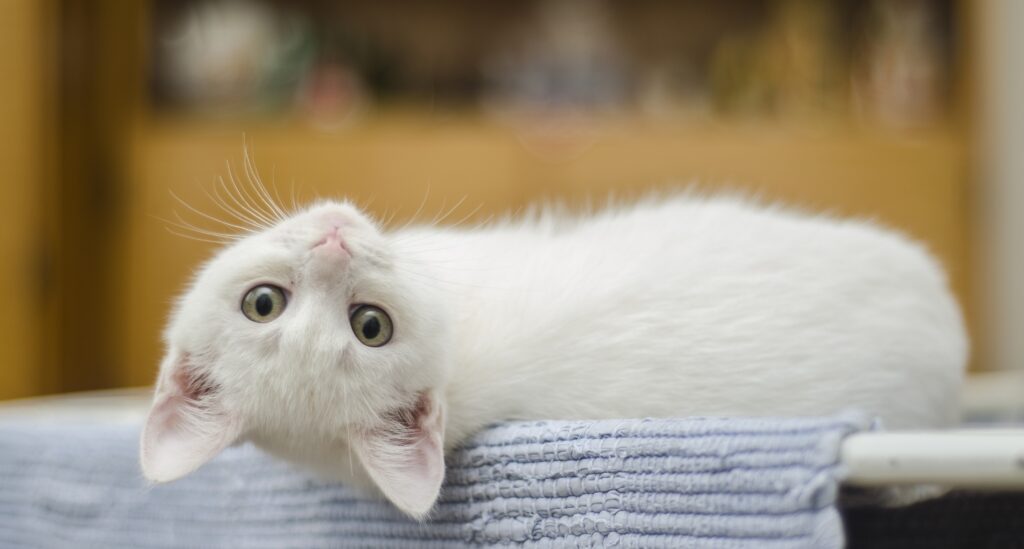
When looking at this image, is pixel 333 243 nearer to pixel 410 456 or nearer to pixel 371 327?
pixel 371 327

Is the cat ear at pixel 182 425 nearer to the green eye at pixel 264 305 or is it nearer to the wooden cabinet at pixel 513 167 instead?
the green eye at pixel 264 305

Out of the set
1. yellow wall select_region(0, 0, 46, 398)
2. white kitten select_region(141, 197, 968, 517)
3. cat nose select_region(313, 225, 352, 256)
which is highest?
cat nose select_region(313, 225, 352, 256)

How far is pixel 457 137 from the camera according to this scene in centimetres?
271

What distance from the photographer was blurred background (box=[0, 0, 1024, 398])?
2639mm

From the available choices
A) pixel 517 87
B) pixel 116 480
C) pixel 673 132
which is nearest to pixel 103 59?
pixel 517 87

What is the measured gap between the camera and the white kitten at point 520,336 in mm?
851

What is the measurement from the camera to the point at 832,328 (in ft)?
3.22

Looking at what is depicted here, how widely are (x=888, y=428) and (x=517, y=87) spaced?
214 centimetres

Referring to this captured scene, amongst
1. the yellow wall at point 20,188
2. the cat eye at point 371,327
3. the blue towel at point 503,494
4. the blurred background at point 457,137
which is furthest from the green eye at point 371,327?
the yellow wall at point 20,188

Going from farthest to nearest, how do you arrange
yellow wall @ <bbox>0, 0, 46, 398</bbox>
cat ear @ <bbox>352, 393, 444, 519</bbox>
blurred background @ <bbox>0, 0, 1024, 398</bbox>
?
blurred background @ <bbox>0, 0, 1024, 398</bbox>, yellow wall @ <bbox>0, 0, 46, 398</bbox>, cat ear @ <bbox>352, 393, 444, 519</bbox>

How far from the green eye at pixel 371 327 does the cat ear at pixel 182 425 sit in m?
0.12

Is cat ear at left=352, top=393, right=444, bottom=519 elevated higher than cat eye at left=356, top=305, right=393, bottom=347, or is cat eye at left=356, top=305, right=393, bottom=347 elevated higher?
cat eye at left=356, top=305, right=393, bottom=347

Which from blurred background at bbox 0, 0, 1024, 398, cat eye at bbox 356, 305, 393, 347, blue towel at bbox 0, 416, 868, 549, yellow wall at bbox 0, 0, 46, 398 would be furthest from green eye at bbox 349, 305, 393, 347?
yellow wall at bbox 0, 0, 46, 398

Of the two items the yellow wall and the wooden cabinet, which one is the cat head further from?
the wooden cabinet
